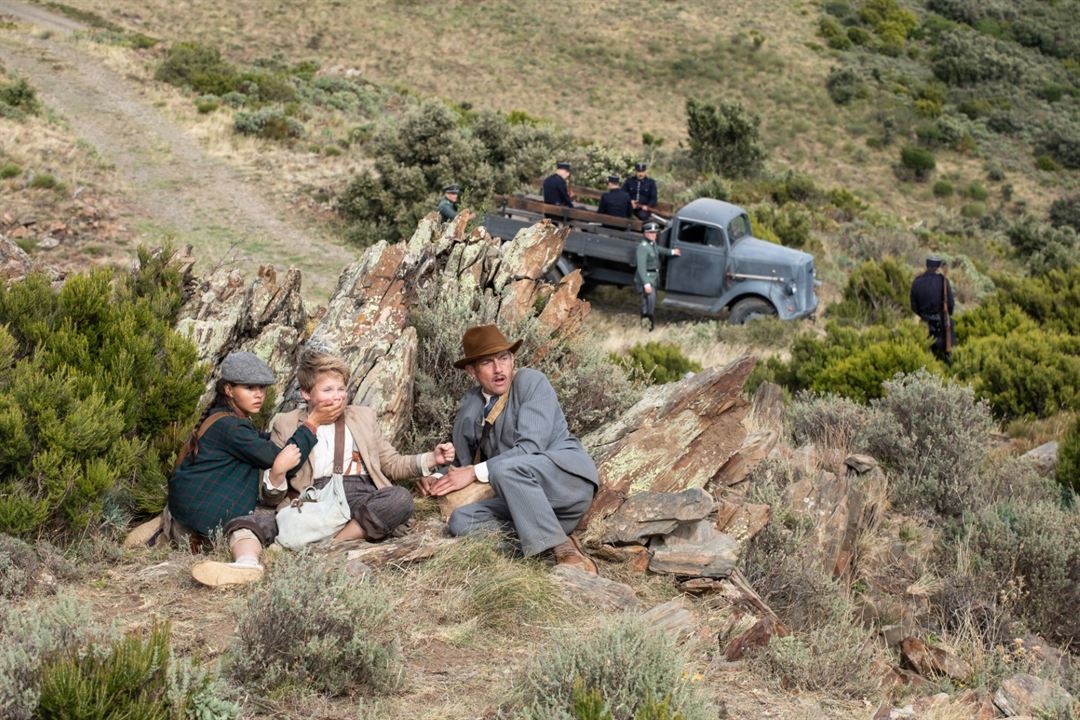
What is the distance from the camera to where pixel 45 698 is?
10.7ft

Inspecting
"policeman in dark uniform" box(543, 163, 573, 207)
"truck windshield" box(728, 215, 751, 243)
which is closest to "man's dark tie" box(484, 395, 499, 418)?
"truck windshield" box(728, 215, 751, 243)

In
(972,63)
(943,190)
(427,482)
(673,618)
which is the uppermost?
(972,63)

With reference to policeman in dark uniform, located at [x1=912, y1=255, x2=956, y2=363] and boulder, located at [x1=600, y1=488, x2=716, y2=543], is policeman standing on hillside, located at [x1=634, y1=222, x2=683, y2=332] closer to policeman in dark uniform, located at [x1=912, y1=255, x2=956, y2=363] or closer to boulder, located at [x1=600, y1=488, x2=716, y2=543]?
policeman in dark uniform, located at [x1=912, y1=255, x2=956, y2=363]

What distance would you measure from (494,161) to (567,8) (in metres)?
32.9

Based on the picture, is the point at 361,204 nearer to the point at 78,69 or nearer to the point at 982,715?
the point at 78,69

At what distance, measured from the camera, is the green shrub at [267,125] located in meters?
24.1

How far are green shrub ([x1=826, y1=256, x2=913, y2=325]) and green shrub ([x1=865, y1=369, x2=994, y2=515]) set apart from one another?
24.0 feet

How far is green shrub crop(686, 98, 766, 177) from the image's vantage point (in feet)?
110

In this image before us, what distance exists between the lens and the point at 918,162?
39156 mm

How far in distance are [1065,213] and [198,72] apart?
30.3 meters

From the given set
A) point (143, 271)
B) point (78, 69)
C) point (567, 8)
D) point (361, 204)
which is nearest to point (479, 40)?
point (567, 8)

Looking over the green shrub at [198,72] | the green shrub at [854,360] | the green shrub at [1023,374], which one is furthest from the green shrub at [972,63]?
the green shrub at [854,360]

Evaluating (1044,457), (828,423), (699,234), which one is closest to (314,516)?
(828,423)

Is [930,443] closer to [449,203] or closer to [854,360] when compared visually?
[854,360]
